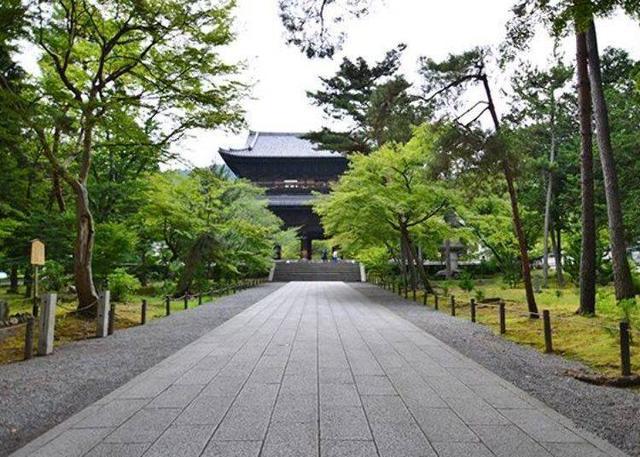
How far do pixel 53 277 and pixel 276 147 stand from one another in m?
31.4

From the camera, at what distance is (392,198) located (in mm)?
15805

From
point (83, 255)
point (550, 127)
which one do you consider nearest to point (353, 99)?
point (550, 127)

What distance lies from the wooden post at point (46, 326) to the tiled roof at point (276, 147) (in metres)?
33.5

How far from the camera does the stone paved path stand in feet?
11.5

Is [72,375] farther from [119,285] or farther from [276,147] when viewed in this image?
[276,147]

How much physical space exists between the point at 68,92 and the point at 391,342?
9145mm

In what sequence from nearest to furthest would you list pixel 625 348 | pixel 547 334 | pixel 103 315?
pixel 625 348, pixel 547 334, pixel 103 315

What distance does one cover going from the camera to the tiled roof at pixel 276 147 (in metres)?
42.3

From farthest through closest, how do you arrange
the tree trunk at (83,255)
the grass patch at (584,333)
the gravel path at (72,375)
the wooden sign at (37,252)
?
the wooden sign at (37,252) < the tree trunk at (83,255) < the grass patch at (584,333) < the gravel path at (72,375)

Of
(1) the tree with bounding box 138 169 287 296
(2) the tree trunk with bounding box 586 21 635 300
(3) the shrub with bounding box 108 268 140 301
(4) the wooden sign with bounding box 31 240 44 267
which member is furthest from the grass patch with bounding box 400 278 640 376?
(3) the shrub with bounding box 108 268 140 301

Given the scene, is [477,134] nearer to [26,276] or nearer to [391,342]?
[391,342]

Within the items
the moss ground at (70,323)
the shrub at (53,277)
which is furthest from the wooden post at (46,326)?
the shrub at (53,277)

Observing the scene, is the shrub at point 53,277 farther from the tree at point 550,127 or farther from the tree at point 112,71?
the tree at point 550,127

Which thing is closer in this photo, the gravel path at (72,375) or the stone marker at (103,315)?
the gravel path at (72,375)
